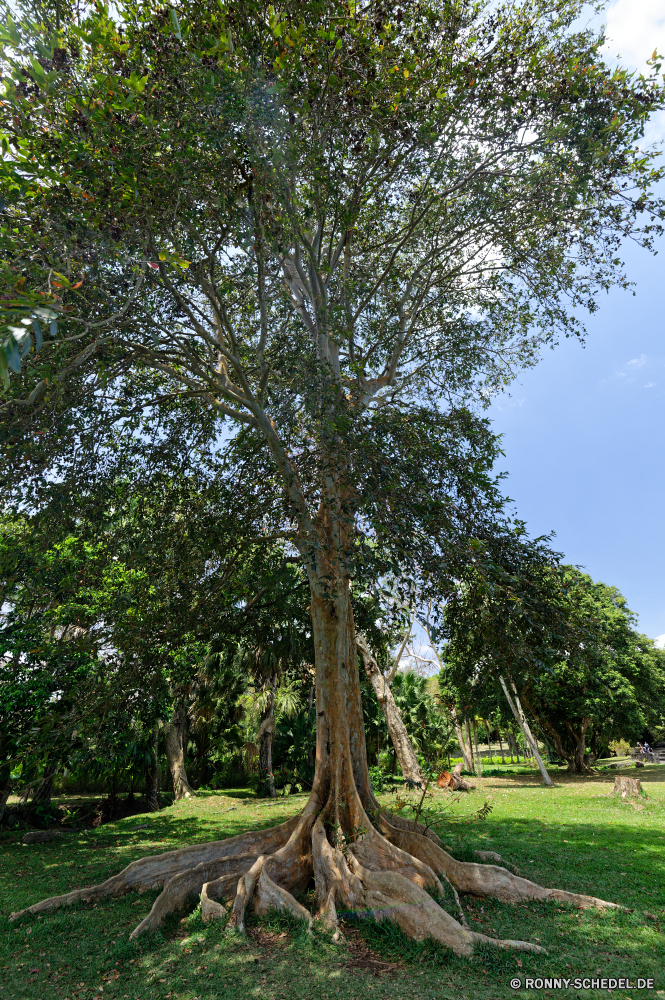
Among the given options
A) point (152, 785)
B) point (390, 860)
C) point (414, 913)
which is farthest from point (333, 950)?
point (152, 785)

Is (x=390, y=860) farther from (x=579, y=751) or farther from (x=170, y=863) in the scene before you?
(x=579, y=751)

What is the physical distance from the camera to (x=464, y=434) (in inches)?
376

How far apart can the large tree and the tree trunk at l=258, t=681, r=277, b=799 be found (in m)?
14.2

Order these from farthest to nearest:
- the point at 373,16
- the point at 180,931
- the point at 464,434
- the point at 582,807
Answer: the point at 582,807
the point at 464,434
the point at 373,16
the point at 180,931

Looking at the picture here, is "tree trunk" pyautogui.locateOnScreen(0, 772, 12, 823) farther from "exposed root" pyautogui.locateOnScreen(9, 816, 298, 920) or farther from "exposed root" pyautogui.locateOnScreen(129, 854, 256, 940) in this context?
"exposed root" pyautogui.locateOnScreen(129, 854, 256, 940)

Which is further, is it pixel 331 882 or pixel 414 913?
pixel 331 882

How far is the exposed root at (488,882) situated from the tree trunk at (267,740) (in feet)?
50.2

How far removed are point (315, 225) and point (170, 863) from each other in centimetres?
1146

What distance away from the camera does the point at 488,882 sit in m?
7.29

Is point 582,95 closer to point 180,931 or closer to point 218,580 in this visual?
point 218,580

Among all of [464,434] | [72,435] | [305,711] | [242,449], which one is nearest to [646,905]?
[464,434]

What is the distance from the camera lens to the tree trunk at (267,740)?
74.5 feet

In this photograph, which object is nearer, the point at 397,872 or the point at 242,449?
the point at 397,872

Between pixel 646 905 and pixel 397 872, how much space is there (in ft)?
10.7
